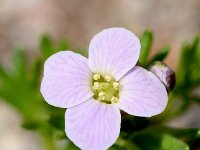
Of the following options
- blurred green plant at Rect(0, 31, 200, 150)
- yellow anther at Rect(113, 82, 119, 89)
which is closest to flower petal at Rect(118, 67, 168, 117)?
yellow anther at Rect(113, 82, 119, 89)

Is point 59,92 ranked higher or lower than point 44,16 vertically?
higher

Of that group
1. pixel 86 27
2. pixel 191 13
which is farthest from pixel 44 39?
pixel 191 13

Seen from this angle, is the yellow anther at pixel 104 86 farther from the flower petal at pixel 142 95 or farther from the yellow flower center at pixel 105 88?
the flower petal at pixel 142 95

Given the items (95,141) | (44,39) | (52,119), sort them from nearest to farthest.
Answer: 1. (95,141)
2. (52,119)
3. (44,39)

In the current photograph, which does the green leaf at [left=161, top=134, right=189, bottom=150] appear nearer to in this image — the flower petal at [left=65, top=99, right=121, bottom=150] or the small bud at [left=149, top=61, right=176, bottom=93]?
the small bud at [left=149, top=61, right=176, bottom=93]

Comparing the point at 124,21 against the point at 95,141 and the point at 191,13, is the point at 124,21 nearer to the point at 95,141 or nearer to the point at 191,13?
the point at 191,13

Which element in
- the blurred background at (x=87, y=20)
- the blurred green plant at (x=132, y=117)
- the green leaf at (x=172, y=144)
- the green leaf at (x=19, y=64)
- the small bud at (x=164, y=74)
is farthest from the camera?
the blurred background at (x=87, y=20)

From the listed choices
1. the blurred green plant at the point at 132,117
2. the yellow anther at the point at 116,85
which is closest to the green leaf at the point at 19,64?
the blurred green plant at the point at 132,117

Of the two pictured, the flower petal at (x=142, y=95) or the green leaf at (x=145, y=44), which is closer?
the flower petal at (x=142, y=95)
